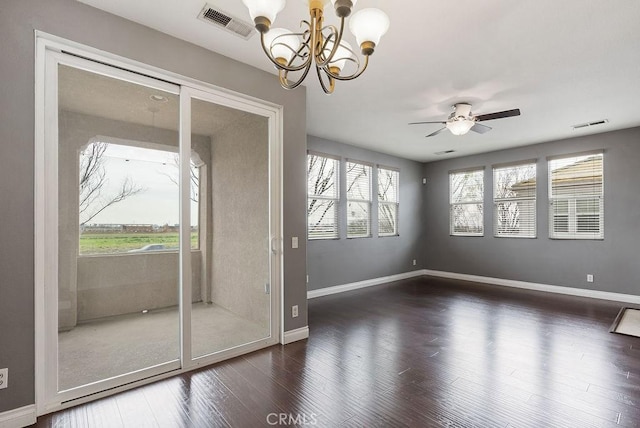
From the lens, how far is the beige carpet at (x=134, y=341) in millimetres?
2242

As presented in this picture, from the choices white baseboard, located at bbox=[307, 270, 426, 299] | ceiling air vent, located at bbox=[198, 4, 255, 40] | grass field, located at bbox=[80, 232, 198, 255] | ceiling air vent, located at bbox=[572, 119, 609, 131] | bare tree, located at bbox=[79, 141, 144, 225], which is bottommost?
white baseboard, located at bbox=[307, 270, 426, 299]

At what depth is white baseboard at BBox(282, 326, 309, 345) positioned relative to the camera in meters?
3.27

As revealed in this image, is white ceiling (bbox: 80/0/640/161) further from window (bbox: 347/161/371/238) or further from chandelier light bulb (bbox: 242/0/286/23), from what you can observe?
window (bbox: 347/161/371/238)

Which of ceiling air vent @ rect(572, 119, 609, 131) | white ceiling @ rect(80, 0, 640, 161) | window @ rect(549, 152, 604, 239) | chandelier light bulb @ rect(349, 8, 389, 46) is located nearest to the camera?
chandelier light bulb @ rect(349, 8, 389, 46)

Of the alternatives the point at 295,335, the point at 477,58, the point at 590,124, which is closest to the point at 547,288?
the point at 590,124

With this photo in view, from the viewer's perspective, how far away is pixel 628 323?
3.88m

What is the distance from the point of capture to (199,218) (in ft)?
9.29

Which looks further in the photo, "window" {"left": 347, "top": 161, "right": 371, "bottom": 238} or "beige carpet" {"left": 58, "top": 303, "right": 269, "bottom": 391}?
"window" {"left": 347, "top": 161, "right": 371, "bottom": 238}

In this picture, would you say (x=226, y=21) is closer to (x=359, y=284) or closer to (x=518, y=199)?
(x=359, y=284)

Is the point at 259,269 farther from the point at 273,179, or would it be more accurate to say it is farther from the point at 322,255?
the point at 322,255

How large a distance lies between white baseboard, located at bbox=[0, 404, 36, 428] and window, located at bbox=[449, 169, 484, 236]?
7019 mm

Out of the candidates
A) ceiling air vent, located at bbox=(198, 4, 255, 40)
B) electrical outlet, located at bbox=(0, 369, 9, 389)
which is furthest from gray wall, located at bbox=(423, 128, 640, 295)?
electrical outlet, located at bbox=(0, 369, 9, 389)

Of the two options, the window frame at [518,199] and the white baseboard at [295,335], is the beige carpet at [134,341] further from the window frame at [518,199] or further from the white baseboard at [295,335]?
the window frame at [518,199]

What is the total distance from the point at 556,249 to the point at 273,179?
540 centimetres
